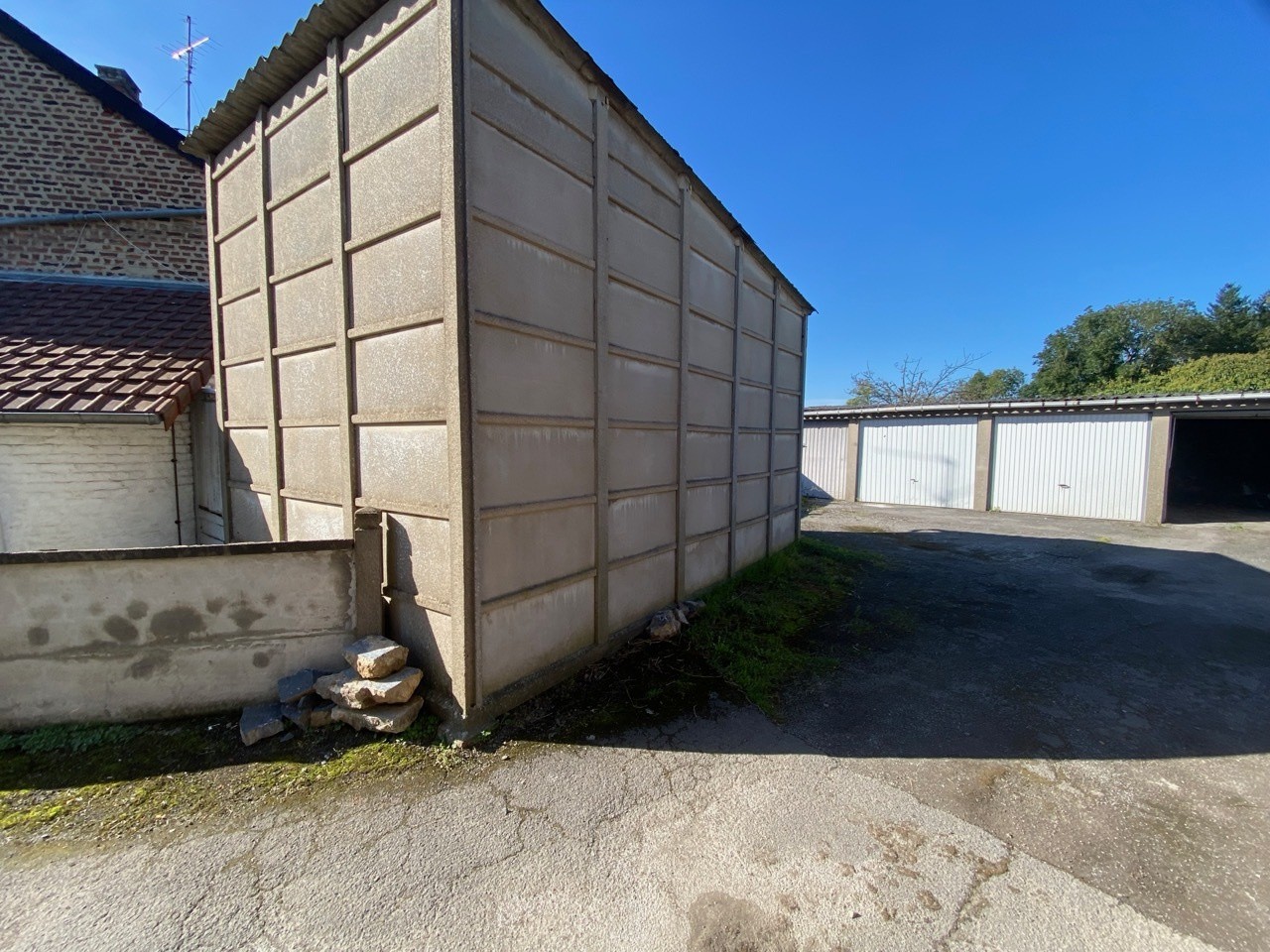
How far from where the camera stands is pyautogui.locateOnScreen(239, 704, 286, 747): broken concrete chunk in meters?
3.03

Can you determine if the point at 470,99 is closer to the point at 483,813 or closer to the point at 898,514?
the point at 483,813

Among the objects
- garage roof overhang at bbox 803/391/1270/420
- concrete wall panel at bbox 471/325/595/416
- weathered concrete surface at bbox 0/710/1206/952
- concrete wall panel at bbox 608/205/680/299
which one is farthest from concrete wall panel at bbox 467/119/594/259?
garage roof overhang at bbox 803/391/1270/420

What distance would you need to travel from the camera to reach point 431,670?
10.8 feet

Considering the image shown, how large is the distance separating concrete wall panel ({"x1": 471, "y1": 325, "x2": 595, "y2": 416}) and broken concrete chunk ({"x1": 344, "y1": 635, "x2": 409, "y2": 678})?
163 centimetres

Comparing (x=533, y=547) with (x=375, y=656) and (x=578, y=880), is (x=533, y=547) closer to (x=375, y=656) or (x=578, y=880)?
(x=375, y=656)

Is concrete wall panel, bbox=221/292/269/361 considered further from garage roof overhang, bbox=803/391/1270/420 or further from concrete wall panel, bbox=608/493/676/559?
garage roof overhang, bbox=803/391/1270/420

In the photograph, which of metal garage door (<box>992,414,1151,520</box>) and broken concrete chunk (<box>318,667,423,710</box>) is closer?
broken concrete chunk (<box>318,667,423,710</box>)

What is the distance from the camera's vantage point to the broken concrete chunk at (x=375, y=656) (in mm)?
3129

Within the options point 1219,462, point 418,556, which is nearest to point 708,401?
point 418,556

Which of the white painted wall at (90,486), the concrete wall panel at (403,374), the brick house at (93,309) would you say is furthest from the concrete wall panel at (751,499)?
the white painted wall at (90,486)

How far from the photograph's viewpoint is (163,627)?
3.18 m

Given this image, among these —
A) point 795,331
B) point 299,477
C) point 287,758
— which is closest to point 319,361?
point 299,477

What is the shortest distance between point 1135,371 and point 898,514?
71.5 feet

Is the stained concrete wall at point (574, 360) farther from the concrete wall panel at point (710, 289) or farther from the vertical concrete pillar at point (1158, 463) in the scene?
the vertical concrete pillar at point (1158, 463)
